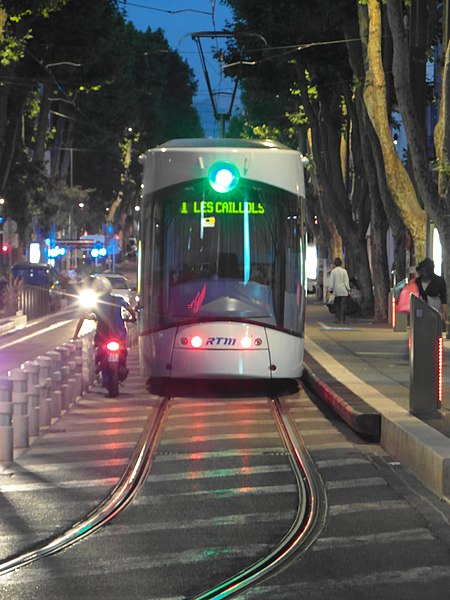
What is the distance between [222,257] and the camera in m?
18.5

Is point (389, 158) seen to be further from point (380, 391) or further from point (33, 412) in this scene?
point (33, 412)

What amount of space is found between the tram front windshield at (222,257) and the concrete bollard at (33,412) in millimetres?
4425

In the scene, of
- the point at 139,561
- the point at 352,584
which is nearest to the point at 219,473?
the point at 139,561

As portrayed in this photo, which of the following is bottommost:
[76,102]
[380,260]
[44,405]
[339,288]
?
[44,405]

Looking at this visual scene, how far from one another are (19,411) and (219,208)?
6.21m

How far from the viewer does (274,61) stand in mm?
40312

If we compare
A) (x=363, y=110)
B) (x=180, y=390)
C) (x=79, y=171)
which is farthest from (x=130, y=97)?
(x=180, y=390)

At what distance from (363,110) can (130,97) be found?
39.5 meters

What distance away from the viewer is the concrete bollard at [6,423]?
39.9 feet

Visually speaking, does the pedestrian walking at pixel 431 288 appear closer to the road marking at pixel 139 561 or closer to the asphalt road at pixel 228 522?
the asphalt road at pixel 228 522

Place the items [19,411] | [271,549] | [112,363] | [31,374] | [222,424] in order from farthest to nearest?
[112,363]
[222,424]
[31,374]
[19,411]
[271,549]

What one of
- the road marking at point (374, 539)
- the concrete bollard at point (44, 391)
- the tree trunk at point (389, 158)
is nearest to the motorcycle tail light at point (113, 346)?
the concrete bollard at point (44, 391)

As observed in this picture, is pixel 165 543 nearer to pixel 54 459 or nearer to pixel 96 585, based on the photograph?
pixel 96 585

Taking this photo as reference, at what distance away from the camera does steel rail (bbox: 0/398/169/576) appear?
8.05 m
